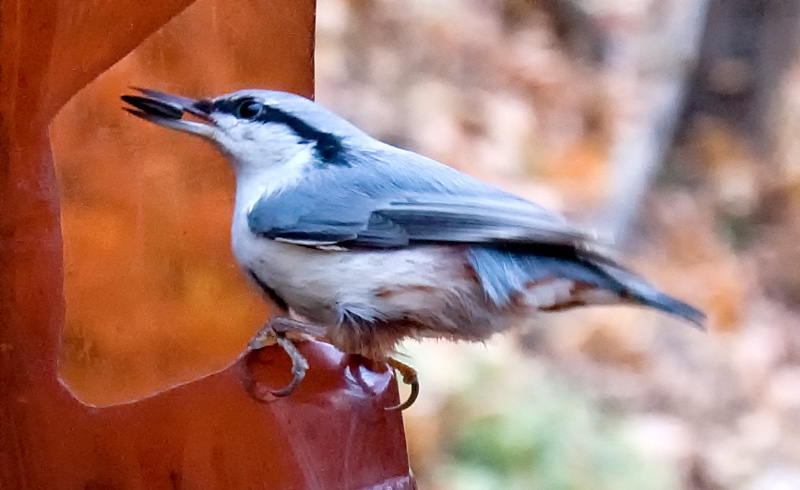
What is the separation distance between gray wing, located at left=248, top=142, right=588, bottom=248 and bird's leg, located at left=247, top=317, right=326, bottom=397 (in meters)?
0.10

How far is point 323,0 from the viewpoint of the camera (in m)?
2.37

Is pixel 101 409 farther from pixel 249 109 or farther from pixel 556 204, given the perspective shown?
pixel 556 204

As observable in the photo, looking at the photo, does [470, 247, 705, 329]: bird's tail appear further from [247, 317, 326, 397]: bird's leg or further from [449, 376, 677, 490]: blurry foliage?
[449, 376, 677, 490]: blurry foliage

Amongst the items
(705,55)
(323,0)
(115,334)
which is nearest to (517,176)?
(323,0)

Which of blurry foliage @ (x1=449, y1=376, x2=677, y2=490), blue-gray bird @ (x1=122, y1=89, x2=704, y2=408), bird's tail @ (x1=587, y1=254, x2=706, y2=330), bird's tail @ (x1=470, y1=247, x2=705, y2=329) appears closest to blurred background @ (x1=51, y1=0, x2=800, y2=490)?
blurry foliage @ (x1=449, y1=376, x2=677, y2=490)

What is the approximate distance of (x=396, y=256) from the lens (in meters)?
1.03

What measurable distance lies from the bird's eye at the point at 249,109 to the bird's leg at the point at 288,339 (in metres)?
0.28

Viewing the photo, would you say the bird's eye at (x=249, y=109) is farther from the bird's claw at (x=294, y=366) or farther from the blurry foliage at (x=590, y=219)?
A: the blurry foliage at (x=590, y=219)

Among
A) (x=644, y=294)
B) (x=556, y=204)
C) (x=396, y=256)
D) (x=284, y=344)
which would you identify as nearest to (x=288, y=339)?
(x=284, y=344)

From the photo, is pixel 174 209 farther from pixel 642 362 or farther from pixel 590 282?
pixel 642 362

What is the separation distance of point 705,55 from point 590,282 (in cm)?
251

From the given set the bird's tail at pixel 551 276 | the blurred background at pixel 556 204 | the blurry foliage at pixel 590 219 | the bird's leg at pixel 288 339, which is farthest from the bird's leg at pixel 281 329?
the blurry foliage at pixel 590 219

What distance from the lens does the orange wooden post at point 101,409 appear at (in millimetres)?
843

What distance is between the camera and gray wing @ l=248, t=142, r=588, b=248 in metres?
0.99
